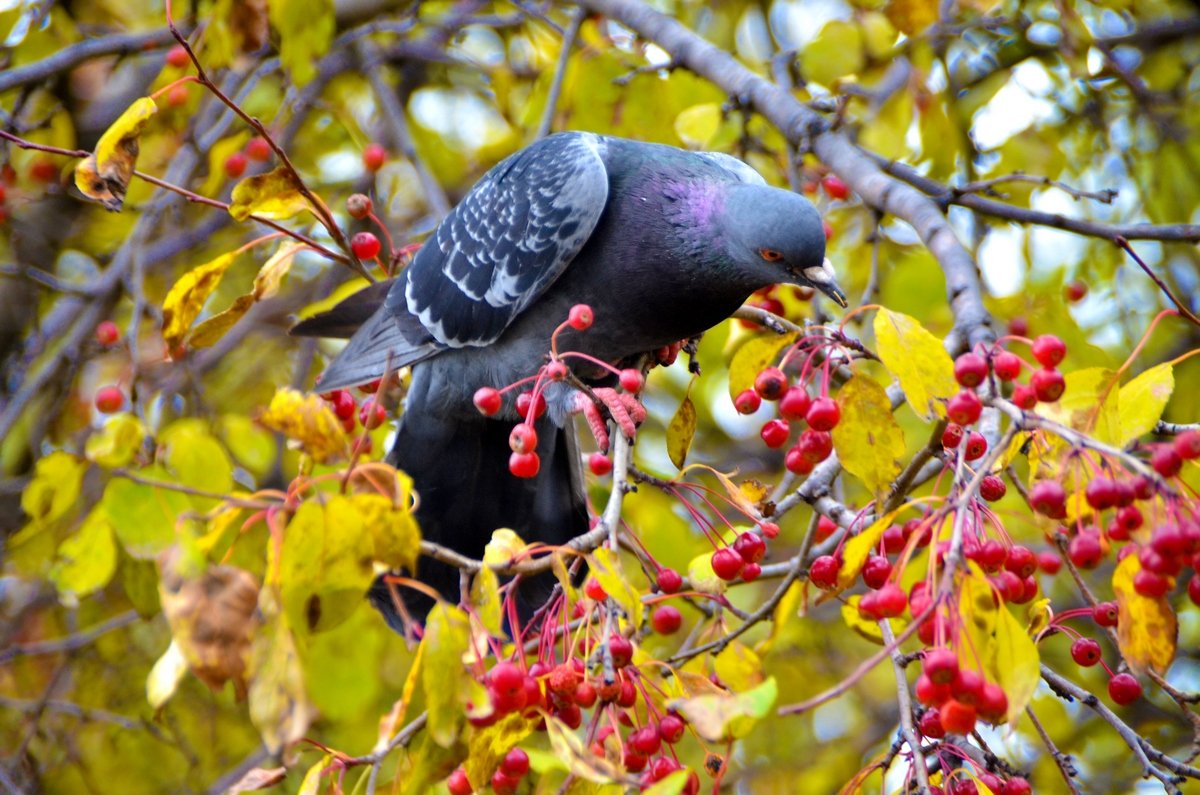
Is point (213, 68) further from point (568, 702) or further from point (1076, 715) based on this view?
point (1076, 715)

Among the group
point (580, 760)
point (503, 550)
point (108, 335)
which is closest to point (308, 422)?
point (503, 550)

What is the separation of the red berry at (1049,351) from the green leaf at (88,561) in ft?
7.17

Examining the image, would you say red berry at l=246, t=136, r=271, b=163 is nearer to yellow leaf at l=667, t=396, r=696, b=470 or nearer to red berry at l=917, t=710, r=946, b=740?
yellow leaf at l=667, t=396, r=696, b=470

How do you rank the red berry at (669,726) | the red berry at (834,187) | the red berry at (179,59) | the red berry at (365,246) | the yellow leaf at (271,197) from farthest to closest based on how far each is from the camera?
1. the red berry at (834,187)
2. the red berry at (179,59)
3. the red berry at (365,246)
4. the yellow leaf at (271,197)
5. the red berry at (669,726)

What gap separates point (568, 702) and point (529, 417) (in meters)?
0.62

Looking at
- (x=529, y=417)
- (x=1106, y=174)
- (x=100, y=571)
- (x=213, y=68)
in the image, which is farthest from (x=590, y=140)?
(x=1106, y=174)

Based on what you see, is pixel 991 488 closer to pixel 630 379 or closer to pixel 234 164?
pixel 630 379

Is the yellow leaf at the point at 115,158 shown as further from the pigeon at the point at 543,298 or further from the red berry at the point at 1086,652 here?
the red berry at the point at 1086,652

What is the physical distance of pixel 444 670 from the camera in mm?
1731

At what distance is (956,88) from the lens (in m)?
4.79

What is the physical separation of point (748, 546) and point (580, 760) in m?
0.84

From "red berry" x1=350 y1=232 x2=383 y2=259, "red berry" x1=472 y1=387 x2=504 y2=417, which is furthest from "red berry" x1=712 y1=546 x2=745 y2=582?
"red berry" x1=350 y1=232 x2=383 y2=259

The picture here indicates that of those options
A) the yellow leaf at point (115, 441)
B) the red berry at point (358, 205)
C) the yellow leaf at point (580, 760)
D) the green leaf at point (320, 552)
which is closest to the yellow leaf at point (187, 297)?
the yellow leaf at point (115, 441)

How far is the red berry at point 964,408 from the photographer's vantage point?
177 cm
